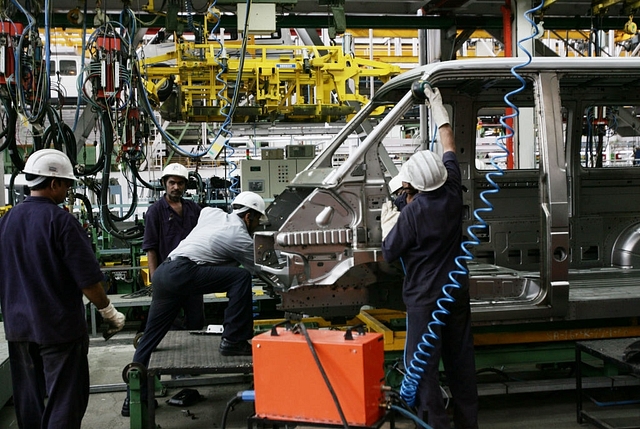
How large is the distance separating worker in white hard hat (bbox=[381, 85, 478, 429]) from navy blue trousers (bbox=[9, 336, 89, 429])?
1.99 metres

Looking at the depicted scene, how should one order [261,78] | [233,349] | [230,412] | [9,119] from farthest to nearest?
[261,78] < [230,412] < [9,119] < [233,349]

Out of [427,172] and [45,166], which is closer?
[45,166]

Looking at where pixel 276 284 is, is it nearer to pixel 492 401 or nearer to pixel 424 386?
pixel 424 386

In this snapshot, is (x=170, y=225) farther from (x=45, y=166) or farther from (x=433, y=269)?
(x=433, y=269)

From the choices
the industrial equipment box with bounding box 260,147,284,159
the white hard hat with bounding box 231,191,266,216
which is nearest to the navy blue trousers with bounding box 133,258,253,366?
the white hard hat with bounding box 231,191,266,216

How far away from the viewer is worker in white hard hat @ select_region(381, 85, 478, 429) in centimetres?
413

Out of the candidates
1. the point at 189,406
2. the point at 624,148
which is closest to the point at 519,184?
the point at 189,406

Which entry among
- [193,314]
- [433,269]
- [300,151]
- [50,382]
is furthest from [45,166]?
[300,151]

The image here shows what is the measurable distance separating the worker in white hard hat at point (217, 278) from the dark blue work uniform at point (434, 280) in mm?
1210

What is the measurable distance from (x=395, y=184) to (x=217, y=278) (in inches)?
58.5

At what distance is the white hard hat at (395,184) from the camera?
453 centimetres

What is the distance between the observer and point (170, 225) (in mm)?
6145

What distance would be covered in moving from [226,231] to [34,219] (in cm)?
147

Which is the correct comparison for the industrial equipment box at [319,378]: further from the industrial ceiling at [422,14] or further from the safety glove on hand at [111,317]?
the industrial ceiling at [422,14]
